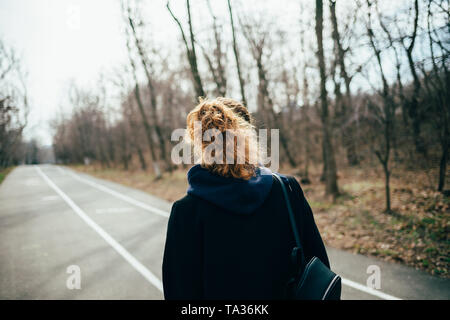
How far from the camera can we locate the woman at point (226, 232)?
1.37m

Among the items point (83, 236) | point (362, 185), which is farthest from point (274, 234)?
point (362, 185)

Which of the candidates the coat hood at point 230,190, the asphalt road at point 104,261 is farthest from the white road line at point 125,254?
the coat hood at point 230,190

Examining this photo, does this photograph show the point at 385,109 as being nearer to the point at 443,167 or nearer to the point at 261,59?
the point at 443,167

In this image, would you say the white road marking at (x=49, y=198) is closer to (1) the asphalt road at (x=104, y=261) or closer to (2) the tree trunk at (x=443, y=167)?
(1) the asphalt road at (x=104, y=261)

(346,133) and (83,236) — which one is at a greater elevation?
(346,133)

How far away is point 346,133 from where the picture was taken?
38.5 ft

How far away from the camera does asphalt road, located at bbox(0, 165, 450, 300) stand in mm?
3883

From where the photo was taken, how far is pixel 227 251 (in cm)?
139

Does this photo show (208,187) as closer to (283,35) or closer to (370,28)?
(370,28)

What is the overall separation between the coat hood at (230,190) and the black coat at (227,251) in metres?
0.06

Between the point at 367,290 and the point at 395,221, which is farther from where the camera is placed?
the point at 395,221

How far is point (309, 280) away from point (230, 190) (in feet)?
2.33

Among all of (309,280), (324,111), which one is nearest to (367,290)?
(309,280)
